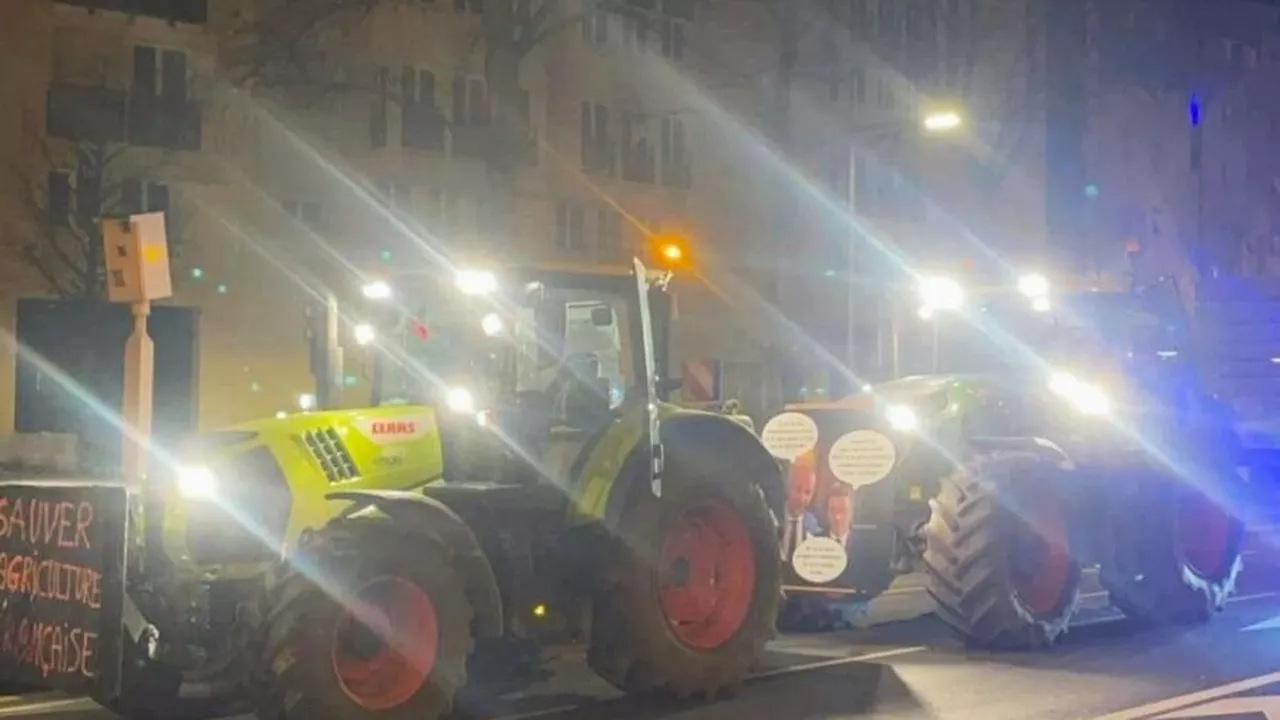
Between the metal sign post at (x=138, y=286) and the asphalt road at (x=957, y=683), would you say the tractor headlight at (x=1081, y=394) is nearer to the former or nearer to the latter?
the asphalt road at (x=957, y=683)

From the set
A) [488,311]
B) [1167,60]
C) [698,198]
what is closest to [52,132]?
[698,198]

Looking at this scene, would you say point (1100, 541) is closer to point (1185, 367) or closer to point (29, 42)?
point (1185, 367)

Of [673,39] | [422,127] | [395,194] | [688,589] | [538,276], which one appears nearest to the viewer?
[538,276]

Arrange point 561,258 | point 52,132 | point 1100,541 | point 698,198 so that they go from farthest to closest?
point 698,198
point 561,258
point 52,132
point 1100,541

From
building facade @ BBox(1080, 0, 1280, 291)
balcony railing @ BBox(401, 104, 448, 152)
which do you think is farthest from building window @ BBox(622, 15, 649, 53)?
building facade @ BBox(1080, 0, 1280, 291)

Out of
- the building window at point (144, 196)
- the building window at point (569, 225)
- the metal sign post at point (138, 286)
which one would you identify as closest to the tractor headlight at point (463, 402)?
the metal sign post at point (138, 286)

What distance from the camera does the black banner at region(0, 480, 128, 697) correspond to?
26.6 feet

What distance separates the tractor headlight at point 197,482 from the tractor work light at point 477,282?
1843 millimetres

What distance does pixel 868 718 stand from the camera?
9359 mm

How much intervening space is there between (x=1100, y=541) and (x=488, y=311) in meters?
6.01

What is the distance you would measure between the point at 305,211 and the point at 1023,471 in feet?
80.3

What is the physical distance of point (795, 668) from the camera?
11.0m

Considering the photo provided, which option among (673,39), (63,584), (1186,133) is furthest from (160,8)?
(1186,133)

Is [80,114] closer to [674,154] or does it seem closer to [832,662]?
[674,154]
